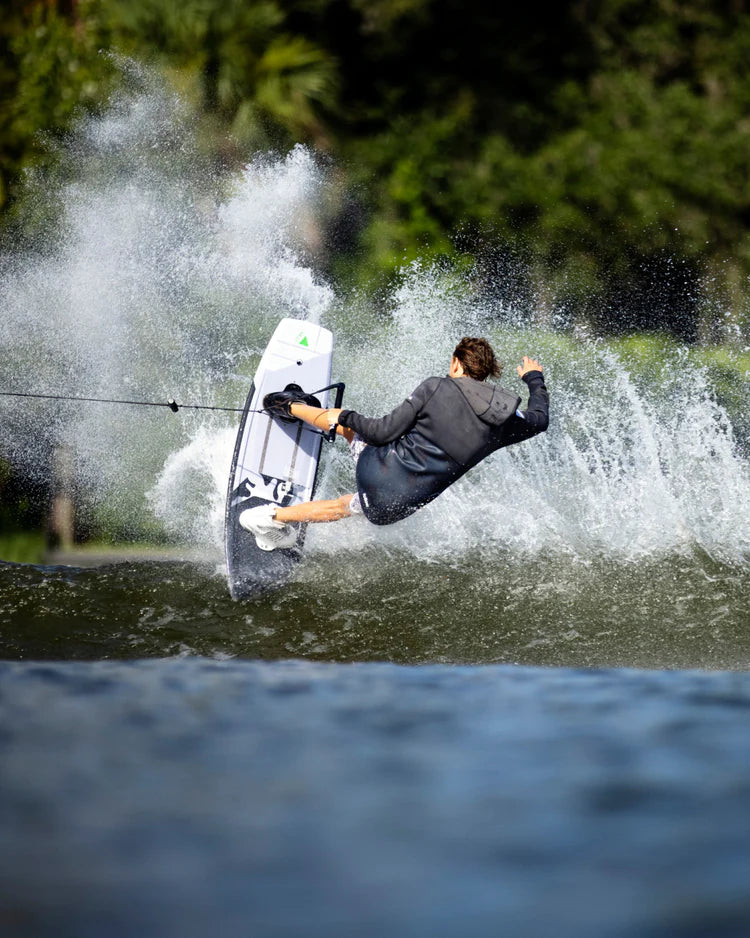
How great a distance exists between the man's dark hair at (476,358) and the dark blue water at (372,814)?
72.9 inches

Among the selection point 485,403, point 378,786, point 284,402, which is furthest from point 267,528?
point 378,786

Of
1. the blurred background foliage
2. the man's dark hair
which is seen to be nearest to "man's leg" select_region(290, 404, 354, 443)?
the man's dark hair

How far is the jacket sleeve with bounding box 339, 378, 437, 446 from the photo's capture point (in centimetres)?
514

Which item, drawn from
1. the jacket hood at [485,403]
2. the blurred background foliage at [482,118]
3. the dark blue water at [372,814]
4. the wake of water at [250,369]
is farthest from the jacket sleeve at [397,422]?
the blurred background foliage at [482,118]

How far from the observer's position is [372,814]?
245cm

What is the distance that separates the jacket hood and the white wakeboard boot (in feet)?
4.23

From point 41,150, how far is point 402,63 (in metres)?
5.65

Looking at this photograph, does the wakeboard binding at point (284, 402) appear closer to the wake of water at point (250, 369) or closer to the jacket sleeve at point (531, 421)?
the wake of water at point (250, 369)

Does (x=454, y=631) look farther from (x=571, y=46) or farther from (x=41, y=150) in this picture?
(x=571, y=46)

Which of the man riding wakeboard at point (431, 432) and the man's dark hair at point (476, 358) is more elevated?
the man's dark hair at point (476, 358)

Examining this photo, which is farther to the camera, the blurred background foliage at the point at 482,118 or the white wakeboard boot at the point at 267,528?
the blurred background foliage at the point at 482,118

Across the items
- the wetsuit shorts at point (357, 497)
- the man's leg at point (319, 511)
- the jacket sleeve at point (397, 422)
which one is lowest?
the man's leg at point (319, 511)

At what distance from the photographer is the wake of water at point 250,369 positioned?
22.5 ft

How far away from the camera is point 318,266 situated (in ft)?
40.7
